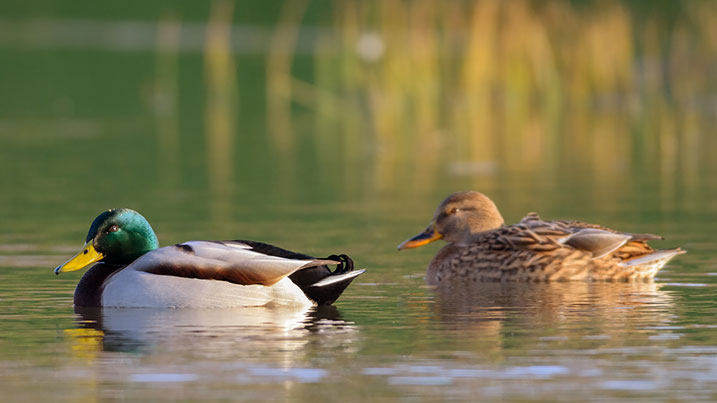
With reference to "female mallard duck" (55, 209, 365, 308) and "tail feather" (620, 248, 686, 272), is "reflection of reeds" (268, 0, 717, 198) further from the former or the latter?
"female mallard duck" (55, 209, 365, 308)

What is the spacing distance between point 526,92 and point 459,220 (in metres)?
16.0

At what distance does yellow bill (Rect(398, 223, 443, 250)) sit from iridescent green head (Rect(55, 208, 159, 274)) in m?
2.52

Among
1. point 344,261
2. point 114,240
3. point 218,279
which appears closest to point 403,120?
point 114,240

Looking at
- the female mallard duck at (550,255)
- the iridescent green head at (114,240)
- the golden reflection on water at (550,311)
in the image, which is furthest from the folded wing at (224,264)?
the female mallard duck at (550,255)

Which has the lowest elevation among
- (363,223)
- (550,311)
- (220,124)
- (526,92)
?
(550,311)

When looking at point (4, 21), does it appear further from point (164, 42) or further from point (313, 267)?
point (313, 267)

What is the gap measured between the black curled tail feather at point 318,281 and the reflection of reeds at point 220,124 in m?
4.82

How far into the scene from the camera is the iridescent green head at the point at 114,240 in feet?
32.2

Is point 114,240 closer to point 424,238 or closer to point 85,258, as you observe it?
point 85,258

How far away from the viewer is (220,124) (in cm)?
2744

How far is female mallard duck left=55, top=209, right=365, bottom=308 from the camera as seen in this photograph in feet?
30.1

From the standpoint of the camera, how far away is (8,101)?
33.1 metres

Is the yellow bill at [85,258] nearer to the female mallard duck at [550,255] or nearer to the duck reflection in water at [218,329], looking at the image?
the duck reflection in water at [218,329]

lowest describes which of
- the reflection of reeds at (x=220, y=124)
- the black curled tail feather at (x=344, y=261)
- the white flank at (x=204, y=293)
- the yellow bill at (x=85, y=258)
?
the white flank at (x=204, y=293)
